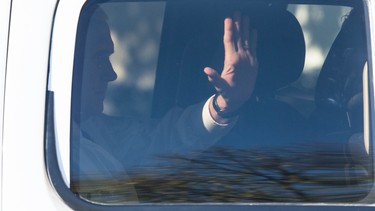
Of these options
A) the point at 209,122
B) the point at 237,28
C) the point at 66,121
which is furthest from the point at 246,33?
the point at 66,121

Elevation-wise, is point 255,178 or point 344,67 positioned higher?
point 344,67

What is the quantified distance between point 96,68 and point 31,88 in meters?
0.18

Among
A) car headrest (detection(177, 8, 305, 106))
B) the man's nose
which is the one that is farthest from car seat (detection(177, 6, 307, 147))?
the man's nose

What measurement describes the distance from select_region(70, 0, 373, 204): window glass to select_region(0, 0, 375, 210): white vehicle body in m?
0.04

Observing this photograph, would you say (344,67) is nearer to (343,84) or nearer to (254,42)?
(343,84)

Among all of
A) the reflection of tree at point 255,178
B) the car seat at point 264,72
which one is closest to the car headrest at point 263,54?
the car seat at point 264,72

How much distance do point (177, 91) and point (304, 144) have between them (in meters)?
0.36

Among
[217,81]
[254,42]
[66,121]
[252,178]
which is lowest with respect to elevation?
[252,178]

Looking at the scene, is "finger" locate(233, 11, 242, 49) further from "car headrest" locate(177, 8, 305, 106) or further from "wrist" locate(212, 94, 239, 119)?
"wrist" locate(212, 94, 239, 119)

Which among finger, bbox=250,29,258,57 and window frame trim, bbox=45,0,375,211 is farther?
finger, bbox=250,29,258,57

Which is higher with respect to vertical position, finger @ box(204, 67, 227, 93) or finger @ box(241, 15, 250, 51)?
finger @ box(241, 15, 250, 51)

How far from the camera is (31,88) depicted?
283 cm

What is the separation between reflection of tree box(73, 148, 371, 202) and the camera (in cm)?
281

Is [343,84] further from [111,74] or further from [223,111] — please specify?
[111,74]
